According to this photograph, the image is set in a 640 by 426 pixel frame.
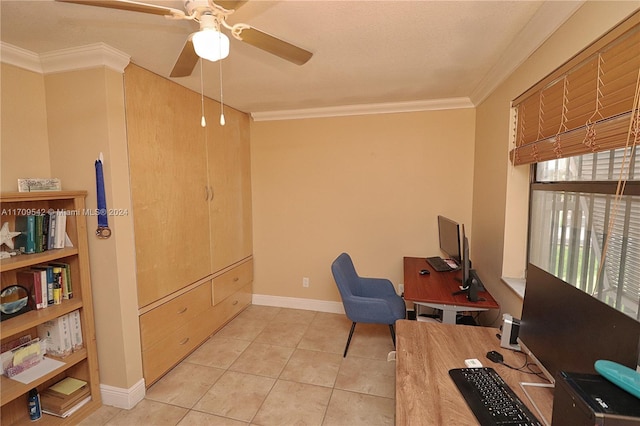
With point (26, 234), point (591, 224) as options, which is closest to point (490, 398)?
point (591, 224)

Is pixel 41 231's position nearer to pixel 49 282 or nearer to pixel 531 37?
pixel 49 282

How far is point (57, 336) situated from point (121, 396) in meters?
0.58

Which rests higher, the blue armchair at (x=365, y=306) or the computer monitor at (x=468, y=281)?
the computer monitor at (x=468, y=281)

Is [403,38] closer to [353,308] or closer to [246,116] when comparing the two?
[353,308]

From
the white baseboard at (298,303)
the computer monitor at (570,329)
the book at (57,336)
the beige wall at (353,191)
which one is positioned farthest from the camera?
the white baseboard at (298,303)

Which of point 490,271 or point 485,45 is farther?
point 490,271

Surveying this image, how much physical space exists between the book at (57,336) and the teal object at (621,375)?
105 inches

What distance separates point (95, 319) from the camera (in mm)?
2014

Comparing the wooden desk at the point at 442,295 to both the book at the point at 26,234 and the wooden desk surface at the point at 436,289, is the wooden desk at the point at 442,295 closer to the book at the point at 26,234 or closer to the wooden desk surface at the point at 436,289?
the wooden desk surface at the point at 436,289

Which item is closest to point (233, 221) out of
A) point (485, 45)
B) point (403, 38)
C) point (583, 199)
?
point (403, 38)

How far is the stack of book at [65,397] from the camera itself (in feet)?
6.05

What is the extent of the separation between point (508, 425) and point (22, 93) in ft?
9.97

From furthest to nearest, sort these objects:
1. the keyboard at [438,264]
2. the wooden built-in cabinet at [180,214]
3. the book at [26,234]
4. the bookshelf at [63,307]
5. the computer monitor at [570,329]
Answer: the keyboard at [438,264] < the wooden built-in cabinet at [180,214] < the book at [26,234] < the bookshelf at [63,307] < the computer monitor at [570,329]

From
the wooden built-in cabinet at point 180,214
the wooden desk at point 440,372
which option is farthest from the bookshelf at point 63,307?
the wooden desk at point 440,372
